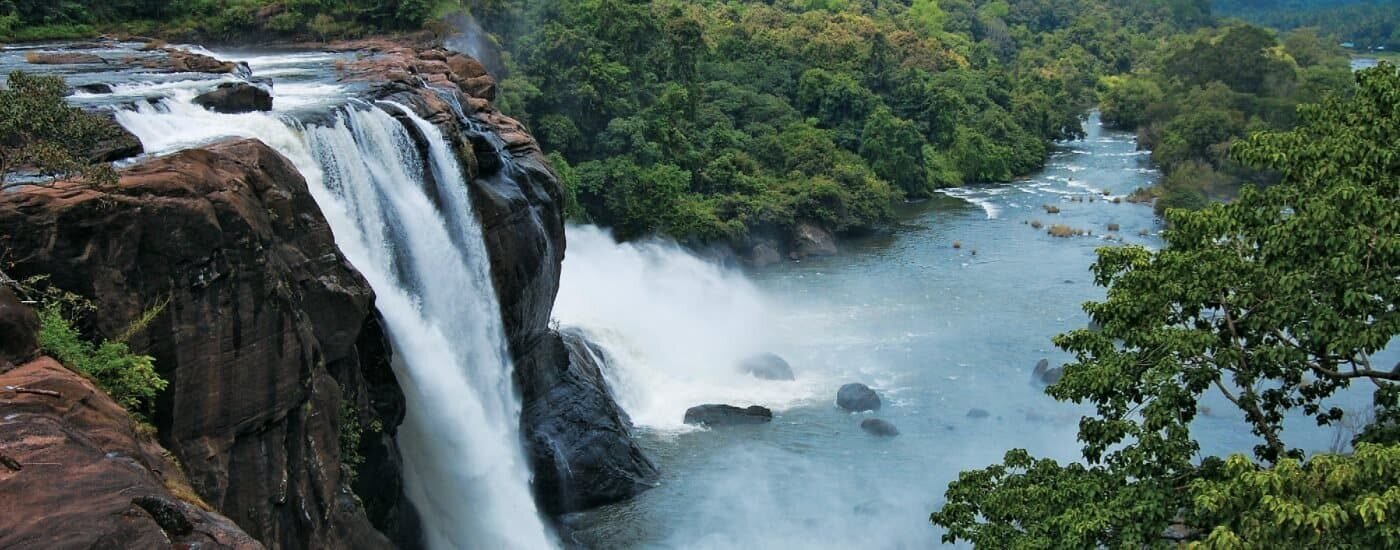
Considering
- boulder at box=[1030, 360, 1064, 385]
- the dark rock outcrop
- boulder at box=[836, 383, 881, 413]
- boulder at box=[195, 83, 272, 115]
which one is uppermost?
boulder at box=[195, 83, 272, 115]

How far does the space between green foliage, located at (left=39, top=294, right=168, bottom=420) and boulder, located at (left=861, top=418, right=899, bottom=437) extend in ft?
68.0

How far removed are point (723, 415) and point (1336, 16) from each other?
15577cm

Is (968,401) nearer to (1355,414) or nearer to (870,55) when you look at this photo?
(1355,414)

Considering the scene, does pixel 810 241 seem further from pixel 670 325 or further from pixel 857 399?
pixel 857 399

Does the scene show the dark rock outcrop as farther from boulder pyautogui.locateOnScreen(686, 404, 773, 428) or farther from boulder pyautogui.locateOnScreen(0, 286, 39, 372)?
boulder pyautogui.locateOnScreen(0, 286, 39, 372)

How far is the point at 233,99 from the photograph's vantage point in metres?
20.1

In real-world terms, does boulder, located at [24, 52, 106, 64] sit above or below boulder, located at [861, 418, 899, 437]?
above

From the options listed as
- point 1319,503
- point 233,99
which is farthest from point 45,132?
point 1319,503

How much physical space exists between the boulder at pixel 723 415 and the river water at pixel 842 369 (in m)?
0.40

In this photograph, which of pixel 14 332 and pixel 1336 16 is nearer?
pixel 14 332

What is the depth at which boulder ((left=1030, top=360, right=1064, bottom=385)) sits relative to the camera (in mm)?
33844

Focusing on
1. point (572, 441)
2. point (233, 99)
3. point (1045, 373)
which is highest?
point (233, 99)

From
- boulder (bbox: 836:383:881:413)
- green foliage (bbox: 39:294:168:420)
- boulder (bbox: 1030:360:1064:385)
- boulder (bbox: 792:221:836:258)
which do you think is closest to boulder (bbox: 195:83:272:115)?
green foliage (bbox: 39:294:168:420)

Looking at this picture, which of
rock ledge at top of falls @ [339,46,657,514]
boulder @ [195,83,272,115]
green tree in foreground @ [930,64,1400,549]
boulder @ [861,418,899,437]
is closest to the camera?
green tree in foreground @ [930,64,1400,549]
